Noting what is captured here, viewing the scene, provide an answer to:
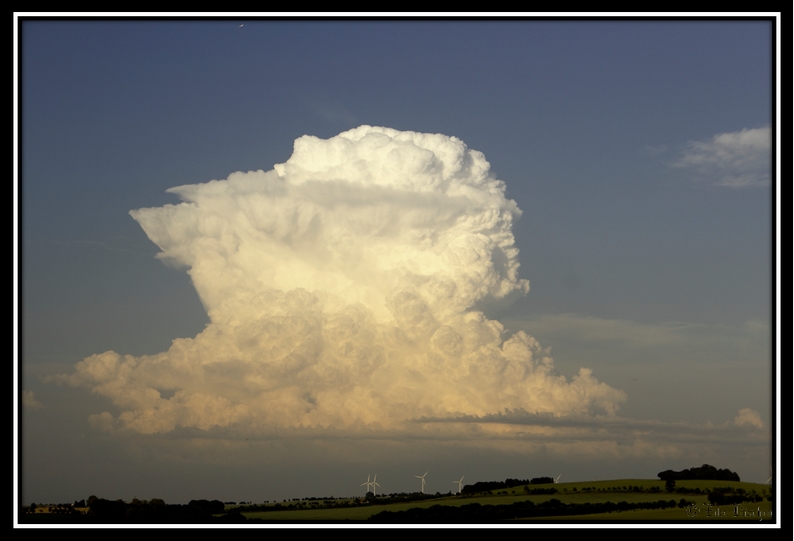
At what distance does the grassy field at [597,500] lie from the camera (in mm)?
101000

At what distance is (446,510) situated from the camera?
110562 millimetres

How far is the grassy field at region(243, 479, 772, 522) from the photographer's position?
10100cm

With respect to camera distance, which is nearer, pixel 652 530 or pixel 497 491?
pixel 652 530

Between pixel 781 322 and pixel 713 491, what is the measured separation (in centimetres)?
6699

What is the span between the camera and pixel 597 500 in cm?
11419
